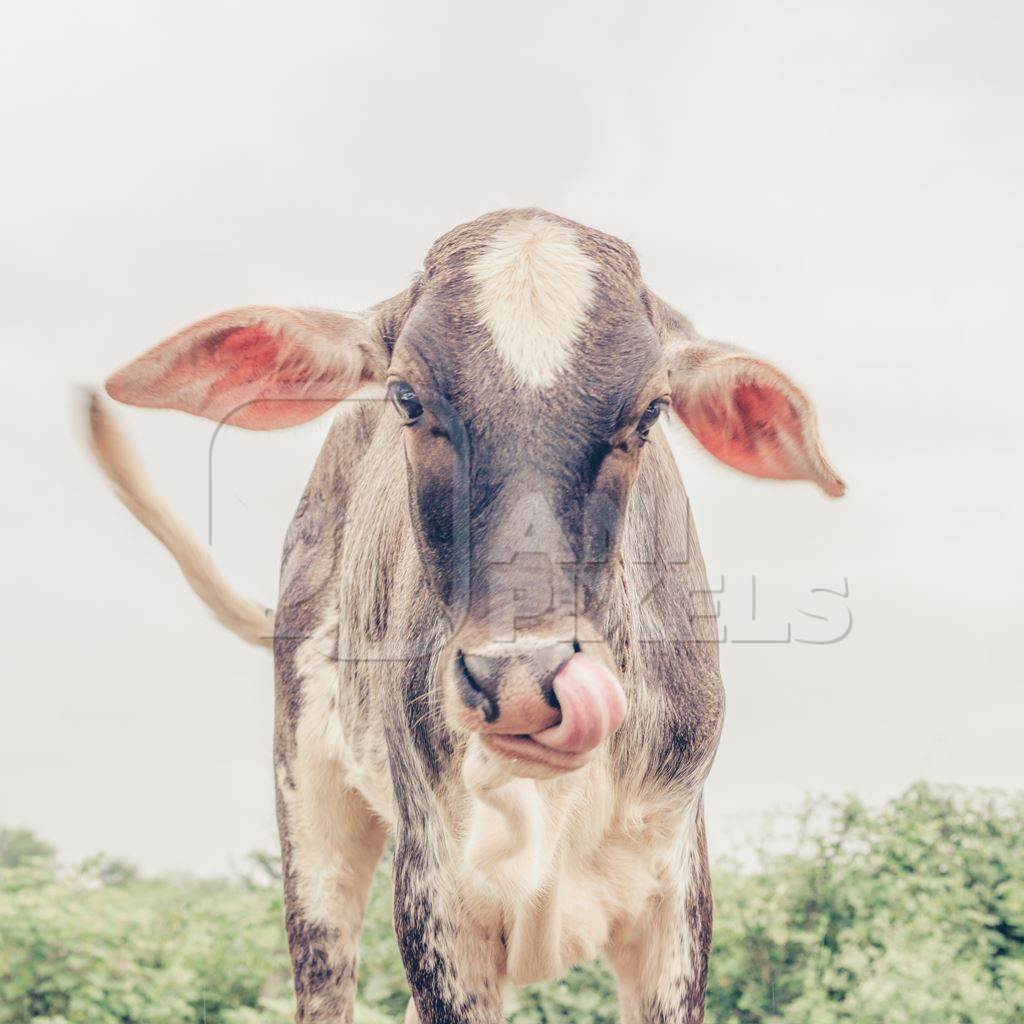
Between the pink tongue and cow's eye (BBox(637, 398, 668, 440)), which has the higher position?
cow's eye (BBox(637, 398, 668, 440))

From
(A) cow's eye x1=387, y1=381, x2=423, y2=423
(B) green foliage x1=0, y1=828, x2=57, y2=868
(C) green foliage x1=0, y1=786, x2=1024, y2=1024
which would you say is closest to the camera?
(A) cow's eye x1=387, y1=381, x2=423, y2=423

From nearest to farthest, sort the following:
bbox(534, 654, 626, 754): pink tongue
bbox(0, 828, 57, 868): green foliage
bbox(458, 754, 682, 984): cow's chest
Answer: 1. bbox(534, 654, 626, 754): pink tongue
2. bbox(458, 754, 682, 984): cow's chest
3. bbox(0, 828, 57, 868): green foliage

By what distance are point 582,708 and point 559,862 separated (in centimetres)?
116

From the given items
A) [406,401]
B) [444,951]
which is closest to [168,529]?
[444,951]

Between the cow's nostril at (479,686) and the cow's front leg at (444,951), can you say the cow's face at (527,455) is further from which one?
the cow's front leg at (444,951)

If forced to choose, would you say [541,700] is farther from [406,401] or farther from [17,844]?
[17,844]

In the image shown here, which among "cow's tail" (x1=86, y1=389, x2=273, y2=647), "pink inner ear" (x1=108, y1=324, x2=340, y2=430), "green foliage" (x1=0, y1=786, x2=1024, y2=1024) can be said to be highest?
"pink inner ear" (x1=108, y1=324, x2=340, y2=430)

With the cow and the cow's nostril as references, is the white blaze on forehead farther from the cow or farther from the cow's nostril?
the cow's nostril

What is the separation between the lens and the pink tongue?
9.02 ft

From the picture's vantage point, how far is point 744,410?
3.69 m

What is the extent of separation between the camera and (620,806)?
3775 mm

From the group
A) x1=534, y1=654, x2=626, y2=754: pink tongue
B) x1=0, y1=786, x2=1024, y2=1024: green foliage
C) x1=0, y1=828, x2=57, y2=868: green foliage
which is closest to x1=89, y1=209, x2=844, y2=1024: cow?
x1=534, y1=654, x2=626, y2=754: pink tongue

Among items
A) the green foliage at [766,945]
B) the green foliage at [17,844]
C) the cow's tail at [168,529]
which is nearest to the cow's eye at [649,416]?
the cow's tail at [168,529]

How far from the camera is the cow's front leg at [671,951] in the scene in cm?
394
